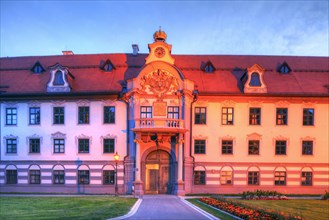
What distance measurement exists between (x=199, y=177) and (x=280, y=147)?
8.61 m

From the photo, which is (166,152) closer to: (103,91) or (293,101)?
(103,91)

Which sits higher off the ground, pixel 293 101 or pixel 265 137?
pixel 293 101

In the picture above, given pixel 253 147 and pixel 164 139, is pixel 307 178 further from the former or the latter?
pixel 164 139

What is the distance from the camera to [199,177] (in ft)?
98.5

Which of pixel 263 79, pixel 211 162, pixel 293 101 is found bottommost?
pixel 211 162

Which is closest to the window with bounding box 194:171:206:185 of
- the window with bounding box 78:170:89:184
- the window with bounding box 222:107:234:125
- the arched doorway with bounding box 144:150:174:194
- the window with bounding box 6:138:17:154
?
the arched doorway with bounding box 144:150:174:194

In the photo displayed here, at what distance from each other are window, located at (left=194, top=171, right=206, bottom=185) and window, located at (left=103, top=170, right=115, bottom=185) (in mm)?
8010

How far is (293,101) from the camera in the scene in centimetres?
3069

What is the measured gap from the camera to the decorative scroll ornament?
29.3 m

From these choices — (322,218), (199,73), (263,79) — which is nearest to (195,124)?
(199,73)

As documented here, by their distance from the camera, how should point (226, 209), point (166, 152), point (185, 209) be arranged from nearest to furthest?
point (226, 209) → point (185, 209) → point (166, 152)

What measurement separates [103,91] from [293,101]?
18.7m

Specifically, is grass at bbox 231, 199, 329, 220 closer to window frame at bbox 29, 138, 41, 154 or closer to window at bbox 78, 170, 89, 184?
window at bbox 78, 170, 89, 184

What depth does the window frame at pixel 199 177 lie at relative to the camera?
29953 mm
